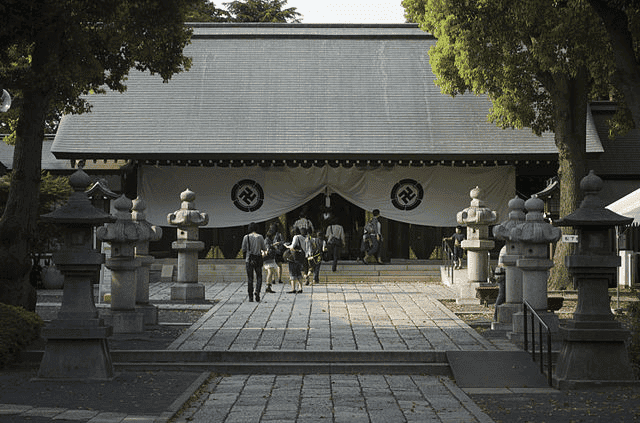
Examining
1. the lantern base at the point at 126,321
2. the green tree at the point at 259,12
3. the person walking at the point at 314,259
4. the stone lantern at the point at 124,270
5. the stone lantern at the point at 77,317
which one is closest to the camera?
the stone lantern at the point at 77,317

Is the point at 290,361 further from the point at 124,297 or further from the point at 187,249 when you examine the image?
the point at 187,249

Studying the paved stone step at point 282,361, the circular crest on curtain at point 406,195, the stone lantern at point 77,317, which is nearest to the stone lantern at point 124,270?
the paved stone step at point 282,361

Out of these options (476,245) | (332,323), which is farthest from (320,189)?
(332,323)

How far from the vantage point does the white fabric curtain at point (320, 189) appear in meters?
27.6

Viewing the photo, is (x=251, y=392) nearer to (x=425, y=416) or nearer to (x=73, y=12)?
(x=425, y=416)

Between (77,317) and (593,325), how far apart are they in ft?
20.8

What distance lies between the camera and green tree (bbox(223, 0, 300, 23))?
44.0 m

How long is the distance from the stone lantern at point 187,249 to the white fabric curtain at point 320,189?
764 cm

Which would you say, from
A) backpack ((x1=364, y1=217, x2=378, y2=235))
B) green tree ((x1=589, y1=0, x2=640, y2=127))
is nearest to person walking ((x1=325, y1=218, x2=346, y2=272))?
backpack ((x1=364, y1=217, x2=378, y2=235))

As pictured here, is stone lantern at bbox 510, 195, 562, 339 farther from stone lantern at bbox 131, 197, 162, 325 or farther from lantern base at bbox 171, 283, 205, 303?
lantern base at bbox 171, 283, 205, 303

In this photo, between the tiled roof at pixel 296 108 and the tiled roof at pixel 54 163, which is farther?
the tiled roof at pixel 54 163

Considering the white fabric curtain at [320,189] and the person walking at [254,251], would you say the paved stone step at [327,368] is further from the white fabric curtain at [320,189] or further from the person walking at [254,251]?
the white fabric curtain at [320,189]

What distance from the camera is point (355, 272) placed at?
26.7 m

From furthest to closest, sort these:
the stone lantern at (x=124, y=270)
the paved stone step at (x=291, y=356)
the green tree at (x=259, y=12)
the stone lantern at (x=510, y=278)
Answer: the green tree at (x=259, y=12) → the stone lantern at (x=510, y=278) → the stone lantern at (x=124, y=270) → the paved stone step at (x=291, y=356)
